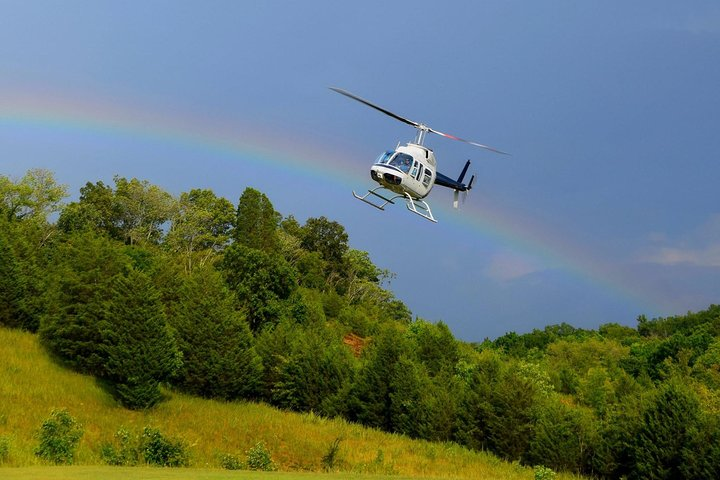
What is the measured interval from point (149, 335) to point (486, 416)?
25812 mm

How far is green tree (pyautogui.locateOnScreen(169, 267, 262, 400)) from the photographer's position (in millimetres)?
59000

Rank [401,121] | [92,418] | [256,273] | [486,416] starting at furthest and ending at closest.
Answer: [256,273]
[486,416]
[92,418]
[401,121]

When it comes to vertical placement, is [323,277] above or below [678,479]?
above

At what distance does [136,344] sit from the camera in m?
54.2

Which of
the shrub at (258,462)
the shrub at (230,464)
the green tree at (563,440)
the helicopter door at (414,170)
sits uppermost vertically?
the helicopter door at (414,170)

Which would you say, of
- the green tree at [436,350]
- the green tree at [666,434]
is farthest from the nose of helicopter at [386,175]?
the green tree at [436,350]

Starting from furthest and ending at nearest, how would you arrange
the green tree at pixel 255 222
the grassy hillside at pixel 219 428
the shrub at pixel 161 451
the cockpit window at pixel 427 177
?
the green tree at pixel 255 222 < the grassy hillside at pixel 219 428 < the cockpit window at pixel 427 177 < the shrub at pixel 161 451

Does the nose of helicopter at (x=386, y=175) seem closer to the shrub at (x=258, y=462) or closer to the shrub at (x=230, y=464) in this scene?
the shrub at (x=258, y=462)

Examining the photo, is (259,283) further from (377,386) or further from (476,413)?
(476,413)

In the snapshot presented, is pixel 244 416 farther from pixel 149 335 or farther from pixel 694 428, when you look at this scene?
pixel 694 428

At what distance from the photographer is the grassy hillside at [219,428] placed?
44.2 metres

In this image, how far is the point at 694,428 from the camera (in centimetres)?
4294

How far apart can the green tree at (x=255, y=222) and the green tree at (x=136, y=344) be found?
158ft

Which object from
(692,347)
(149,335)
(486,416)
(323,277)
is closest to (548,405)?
(486,416)
